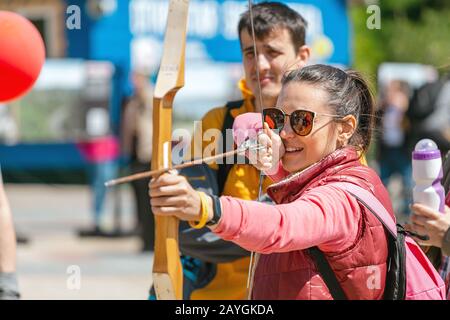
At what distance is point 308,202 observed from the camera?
286 cm

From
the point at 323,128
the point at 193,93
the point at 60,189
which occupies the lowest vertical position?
the point at 60,189

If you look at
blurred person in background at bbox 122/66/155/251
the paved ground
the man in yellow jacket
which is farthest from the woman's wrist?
blurred person in background at bbox 122/66/155/251

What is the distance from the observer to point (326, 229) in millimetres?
2834

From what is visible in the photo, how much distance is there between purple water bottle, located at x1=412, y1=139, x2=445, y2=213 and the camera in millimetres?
3400

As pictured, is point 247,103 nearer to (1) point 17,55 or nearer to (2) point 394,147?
(1) point 17,55

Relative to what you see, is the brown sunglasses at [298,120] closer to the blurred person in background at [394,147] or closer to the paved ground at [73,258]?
the paved ground at [73,258]

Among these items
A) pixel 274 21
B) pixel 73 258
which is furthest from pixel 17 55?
pixel 73 258

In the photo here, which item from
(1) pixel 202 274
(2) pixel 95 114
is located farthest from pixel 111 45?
(1) pixel 202 274

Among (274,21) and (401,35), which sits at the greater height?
(274,21)

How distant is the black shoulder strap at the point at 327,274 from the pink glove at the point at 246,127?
1.56ft

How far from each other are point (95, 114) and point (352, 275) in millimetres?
13405

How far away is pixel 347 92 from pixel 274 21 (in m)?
1.21

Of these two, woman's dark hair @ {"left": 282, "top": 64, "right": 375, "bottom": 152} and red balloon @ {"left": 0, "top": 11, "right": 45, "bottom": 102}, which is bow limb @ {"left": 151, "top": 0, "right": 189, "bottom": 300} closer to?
woman's dark hair @ {"left": 282, "top": 64, "right": 375, "bottom": 152}
